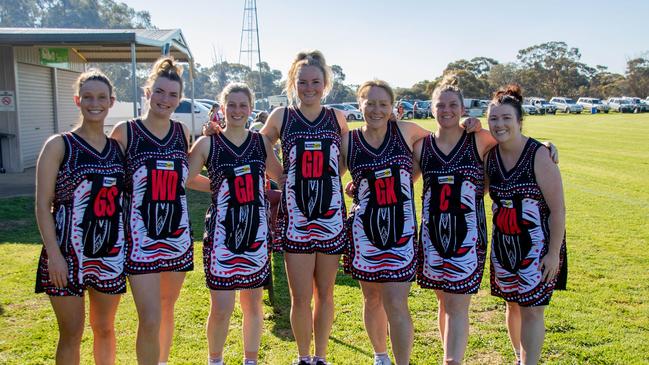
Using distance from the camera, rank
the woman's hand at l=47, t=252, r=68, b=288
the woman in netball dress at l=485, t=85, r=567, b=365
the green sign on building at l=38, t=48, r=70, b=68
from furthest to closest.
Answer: the green sign on building at l=38, t=48, r=70, b=68 → the woman in netball dress at l=485, t=85, r=567, b=365 → the woman's hand at l=47, t=252, r=68, b=288

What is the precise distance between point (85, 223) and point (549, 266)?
105 inches

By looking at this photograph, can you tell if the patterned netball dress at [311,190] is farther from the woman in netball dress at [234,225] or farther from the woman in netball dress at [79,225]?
the woman in netball dress at [79,225]

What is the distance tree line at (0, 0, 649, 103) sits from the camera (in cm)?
7319

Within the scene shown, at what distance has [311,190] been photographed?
3.57 meters

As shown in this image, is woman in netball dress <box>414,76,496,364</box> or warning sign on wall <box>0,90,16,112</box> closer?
woman in netball dress <box>414,76,496,364</box>

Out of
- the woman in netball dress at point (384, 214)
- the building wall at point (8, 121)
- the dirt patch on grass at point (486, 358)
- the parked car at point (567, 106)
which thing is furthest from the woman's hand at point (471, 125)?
the parked car at point (567, 106)

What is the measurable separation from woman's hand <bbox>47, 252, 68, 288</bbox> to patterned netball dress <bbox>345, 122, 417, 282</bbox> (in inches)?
66.4

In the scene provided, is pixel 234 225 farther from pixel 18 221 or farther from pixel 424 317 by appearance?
pixel 18 221

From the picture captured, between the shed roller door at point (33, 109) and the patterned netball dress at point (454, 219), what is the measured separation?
13.2 meters

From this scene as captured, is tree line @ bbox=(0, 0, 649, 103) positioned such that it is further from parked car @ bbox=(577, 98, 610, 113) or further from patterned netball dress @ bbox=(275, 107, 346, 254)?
patterned netball dress @ bbox=(275, 107, 346, 254)

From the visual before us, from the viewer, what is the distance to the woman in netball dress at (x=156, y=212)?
3.20 meters

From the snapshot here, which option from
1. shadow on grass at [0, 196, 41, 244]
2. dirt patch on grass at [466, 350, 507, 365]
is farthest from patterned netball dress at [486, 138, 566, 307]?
shadow on grass at [0, 196, 41, 244]

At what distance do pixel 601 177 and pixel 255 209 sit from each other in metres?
12.7

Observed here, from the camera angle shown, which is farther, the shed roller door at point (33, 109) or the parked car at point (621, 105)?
the parked car at point (621, 105)
